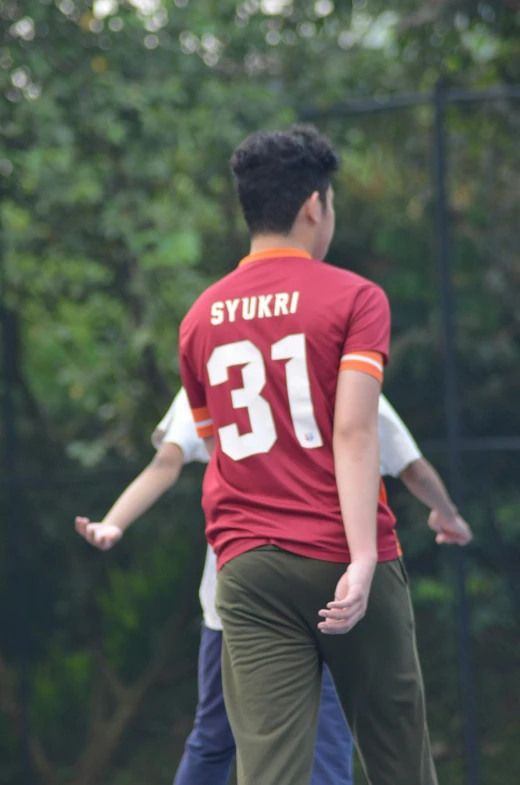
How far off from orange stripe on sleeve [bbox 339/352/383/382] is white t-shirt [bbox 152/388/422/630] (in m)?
0.56

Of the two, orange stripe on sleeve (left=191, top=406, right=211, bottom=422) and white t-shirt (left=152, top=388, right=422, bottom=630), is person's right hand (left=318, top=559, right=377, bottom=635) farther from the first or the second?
white t-shirt (left=152, top=388, right=422, bottom=630)

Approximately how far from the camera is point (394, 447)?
2.85 m

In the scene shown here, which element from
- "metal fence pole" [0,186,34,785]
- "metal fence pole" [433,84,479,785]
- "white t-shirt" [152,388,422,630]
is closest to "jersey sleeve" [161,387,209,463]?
"white t-shirt" [152,388,422,630]

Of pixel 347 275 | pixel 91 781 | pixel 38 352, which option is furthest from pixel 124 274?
pixel 347 275

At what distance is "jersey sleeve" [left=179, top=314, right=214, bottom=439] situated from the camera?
245cm

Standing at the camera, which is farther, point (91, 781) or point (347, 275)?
point (91, 781)

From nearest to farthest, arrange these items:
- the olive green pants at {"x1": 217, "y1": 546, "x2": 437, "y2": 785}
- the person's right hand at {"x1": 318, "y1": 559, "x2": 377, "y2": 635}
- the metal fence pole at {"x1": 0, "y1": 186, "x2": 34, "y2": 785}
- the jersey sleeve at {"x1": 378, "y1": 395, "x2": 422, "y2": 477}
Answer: the person's right hand at {"x1": 318, "y1": 559, "x2": 377, "y2": 635} → the olive green pants at {"x1": 217, "y1": 546, "x2": 437, "y2": 785} → the jersey sleeve at {"x1": 378, "y1": 395, "x2": 422, "y2": 477} → the metal fence pole at {"x1": 0, "y1": 186, "x2": 34, "y2": 785}

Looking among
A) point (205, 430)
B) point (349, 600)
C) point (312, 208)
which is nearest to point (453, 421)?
point (205, 430)

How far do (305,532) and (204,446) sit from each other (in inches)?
29.8

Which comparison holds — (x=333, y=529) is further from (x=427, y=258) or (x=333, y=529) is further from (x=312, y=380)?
(x=427, y=258)

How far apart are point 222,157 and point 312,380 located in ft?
9.84

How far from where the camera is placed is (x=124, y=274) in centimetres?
501

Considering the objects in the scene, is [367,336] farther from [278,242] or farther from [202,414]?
[202,414]

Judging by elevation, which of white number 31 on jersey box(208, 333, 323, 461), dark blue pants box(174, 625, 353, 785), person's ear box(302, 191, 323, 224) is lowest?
dark blue pants box(174, 625, 353, 785)
